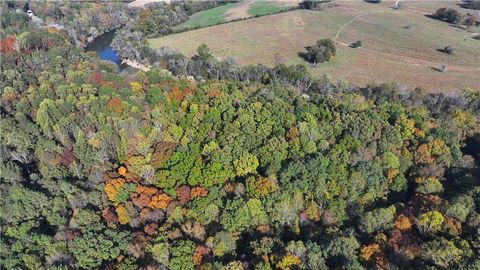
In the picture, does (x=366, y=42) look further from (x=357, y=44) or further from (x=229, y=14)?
(x=229, y=14)

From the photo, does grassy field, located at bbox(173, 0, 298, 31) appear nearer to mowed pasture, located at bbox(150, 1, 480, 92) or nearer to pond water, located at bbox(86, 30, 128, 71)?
mowed pasture, located at bbox(150, 1, 480, 92)

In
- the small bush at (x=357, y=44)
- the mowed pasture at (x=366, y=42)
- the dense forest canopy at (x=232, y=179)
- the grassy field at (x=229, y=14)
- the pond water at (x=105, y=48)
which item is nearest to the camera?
the dense forest canopy at (x=232, y=179)

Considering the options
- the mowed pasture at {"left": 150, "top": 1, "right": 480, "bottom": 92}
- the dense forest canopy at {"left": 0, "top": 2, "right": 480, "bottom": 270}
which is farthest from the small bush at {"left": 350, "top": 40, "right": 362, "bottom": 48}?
the dense forest canopy at {"left": 0, "top": 2, "right": 480, "bottom": 270}

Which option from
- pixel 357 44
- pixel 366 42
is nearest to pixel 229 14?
pixel 357 44

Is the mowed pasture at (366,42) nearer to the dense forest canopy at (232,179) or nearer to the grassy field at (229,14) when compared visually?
the grassy field at (229,14)

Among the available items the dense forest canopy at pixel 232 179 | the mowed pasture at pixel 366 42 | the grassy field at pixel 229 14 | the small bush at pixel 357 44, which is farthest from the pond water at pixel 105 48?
the small bush at pixel 357 44

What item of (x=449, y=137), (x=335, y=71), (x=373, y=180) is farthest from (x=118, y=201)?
(x=335, y=71)

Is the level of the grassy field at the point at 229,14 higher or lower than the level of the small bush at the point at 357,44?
higher
